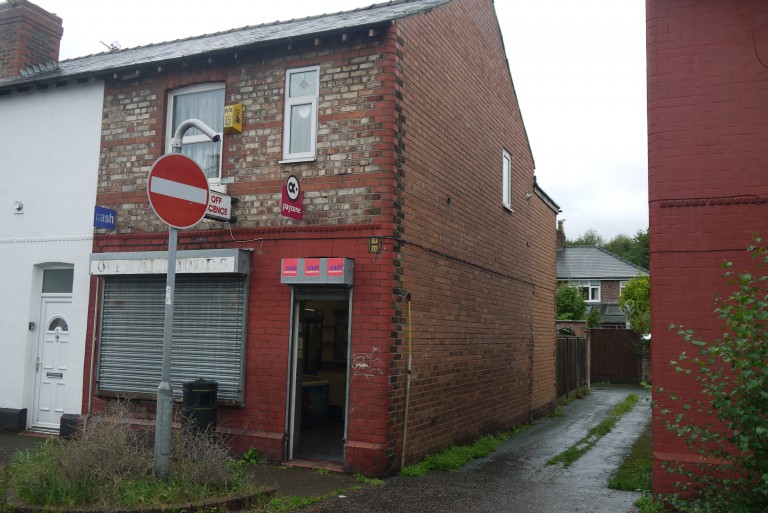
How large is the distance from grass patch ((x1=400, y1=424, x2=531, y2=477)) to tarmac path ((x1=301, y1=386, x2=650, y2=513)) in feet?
0.45

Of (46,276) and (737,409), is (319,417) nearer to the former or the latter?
(46,276)

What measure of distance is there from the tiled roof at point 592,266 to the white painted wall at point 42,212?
3710 centimetres

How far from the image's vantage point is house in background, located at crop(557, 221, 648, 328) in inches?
1790

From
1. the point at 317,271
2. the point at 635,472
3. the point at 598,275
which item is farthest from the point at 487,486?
the point at 598,275

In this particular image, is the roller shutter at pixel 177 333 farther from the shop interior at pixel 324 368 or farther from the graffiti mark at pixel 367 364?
the shop interior at pixel 324 368

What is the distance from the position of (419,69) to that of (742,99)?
4.54 metres

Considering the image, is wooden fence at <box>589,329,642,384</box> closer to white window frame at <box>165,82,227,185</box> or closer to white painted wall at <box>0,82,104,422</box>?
white window frame at <box>165,82,227,185</box>

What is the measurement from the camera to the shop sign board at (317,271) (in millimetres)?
9234

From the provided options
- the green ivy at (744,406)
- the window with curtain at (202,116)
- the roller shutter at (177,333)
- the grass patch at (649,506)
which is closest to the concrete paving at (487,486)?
the grass patch at (649,506)

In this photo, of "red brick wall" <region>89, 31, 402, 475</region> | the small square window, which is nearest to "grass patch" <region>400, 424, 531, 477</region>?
"red brick wall" <region>89, 31, 402, 475</region>

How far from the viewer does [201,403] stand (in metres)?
9.38

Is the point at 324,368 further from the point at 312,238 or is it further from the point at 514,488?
the point at 514,488

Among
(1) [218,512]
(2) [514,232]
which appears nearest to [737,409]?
(1) [218,512]

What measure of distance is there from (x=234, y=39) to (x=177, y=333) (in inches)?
203
